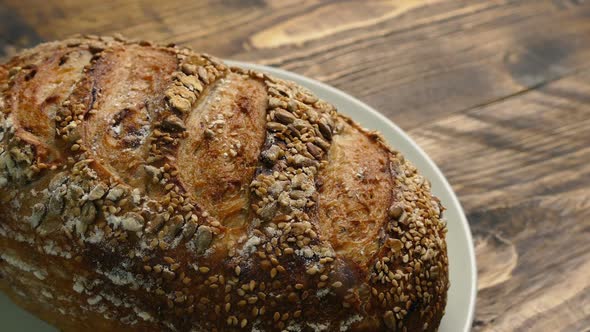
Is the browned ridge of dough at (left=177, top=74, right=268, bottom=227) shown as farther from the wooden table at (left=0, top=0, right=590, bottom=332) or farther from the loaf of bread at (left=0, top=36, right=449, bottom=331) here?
the wooden table at (left=0, top=0, right=590, bottom=332)

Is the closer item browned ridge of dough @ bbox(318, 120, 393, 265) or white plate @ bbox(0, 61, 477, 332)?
browned ridge of dough @ bbox(318, 120, 393, 265)

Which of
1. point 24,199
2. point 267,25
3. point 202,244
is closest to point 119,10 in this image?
point 267,25

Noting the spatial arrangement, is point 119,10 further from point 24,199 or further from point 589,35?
point 589,35

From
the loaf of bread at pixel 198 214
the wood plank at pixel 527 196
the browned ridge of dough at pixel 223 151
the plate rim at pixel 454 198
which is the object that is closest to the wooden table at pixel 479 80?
the wood plank at pixel 527 196

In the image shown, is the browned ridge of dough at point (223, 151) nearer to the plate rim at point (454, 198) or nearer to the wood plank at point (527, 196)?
the plate rim at point (454, 198)

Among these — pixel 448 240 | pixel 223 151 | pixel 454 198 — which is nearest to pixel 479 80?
pixel 454 198

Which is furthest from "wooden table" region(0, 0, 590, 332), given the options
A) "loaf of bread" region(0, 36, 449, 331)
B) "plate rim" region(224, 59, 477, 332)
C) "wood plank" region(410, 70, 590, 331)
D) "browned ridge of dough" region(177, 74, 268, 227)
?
"browned ridge of dough" region(177, 74, 268, 227)

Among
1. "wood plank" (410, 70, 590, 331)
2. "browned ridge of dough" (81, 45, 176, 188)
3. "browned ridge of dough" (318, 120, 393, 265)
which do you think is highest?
"browned ridge of dough" (81, 45, 176, 188)
